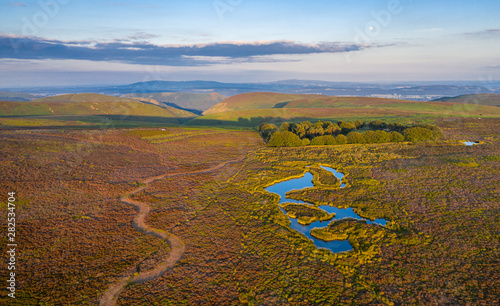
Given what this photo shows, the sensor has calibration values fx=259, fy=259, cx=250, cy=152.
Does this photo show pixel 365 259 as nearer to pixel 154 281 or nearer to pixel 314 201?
pixel 314 201

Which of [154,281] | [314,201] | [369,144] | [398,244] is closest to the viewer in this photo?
[154,281]

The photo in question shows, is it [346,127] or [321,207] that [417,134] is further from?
[321,207]

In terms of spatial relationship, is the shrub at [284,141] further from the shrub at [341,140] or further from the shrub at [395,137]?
the shrub at [395,137]

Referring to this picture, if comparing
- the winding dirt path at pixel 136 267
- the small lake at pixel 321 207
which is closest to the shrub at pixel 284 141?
the small lake at pixel 321 207

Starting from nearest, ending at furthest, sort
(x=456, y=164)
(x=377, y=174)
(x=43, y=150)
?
1. (x=377, y=174)
2. (x=456, y=164)
3. (x=43, y=150)

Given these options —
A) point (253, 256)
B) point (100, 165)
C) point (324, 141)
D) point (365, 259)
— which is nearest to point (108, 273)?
point (253, 256)

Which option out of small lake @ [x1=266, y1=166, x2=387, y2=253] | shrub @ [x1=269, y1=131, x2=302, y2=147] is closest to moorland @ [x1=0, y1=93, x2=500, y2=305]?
small lake @ [x1=266, y1=166, x2=387, y2=253]
